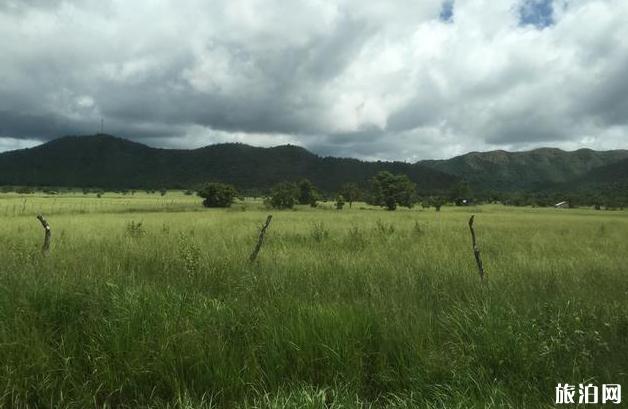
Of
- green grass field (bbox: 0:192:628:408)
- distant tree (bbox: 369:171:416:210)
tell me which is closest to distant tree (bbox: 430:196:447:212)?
distant tree (bbox: 369:171:416:210)

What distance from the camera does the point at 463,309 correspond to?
6129mm

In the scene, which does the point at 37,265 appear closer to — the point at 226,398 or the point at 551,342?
the point at 226,398

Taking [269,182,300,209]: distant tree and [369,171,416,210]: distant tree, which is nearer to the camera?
[269,182,300,209]: distant tree

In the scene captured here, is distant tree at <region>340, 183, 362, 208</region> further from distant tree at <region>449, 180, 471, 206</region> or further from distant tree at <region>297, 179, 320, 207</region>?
distant tree at <region>449, 180, 471, 206</region>

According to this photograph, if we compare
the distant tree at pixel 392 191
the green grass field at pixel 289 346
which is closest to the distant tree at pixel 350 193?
the distant tree at pixel 392 191

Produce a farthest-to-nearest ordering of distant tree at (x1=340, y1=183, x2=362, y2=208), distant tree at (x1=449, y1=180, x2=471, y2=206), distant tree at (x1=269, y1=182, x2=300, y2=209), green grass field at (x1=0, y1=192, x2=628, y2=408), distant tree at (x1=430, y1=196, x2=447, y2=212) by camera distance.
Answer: distant tree at (x1=449, y1=180, x2=471, y2=206)
distant tree at (x1=340, y1=183, x2=362, y2=208)
distant tree at (x1=430, y1=196, x2=447, y2=212)
distant tree at (x1=269, y1=182, x2=300, y2=209)
green grass field at (x1=0, y1=192, x2=628, y2=408)

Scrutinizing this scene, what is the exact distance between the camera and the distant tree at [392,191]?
92188 millimetres

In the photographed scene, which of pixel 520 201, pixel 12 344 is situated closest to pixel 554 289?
pixel 12 344

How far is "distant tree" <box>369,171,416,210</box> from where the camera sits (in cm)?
9219

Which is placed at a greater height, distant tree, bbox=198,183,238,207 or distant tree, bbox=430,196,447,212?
distant tree, bbox=198,183,238,207

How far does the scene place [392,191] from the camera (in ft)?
304

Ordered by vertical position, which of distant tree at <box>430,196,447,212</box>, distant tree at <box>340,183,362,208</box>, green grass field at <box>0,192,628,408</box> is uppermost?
distant tree at <box>340,183,362,208</box>

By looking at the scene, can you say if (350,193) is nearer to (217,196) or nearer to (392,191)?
(392,191)

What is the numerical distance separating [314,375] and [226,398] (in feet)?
3.11
